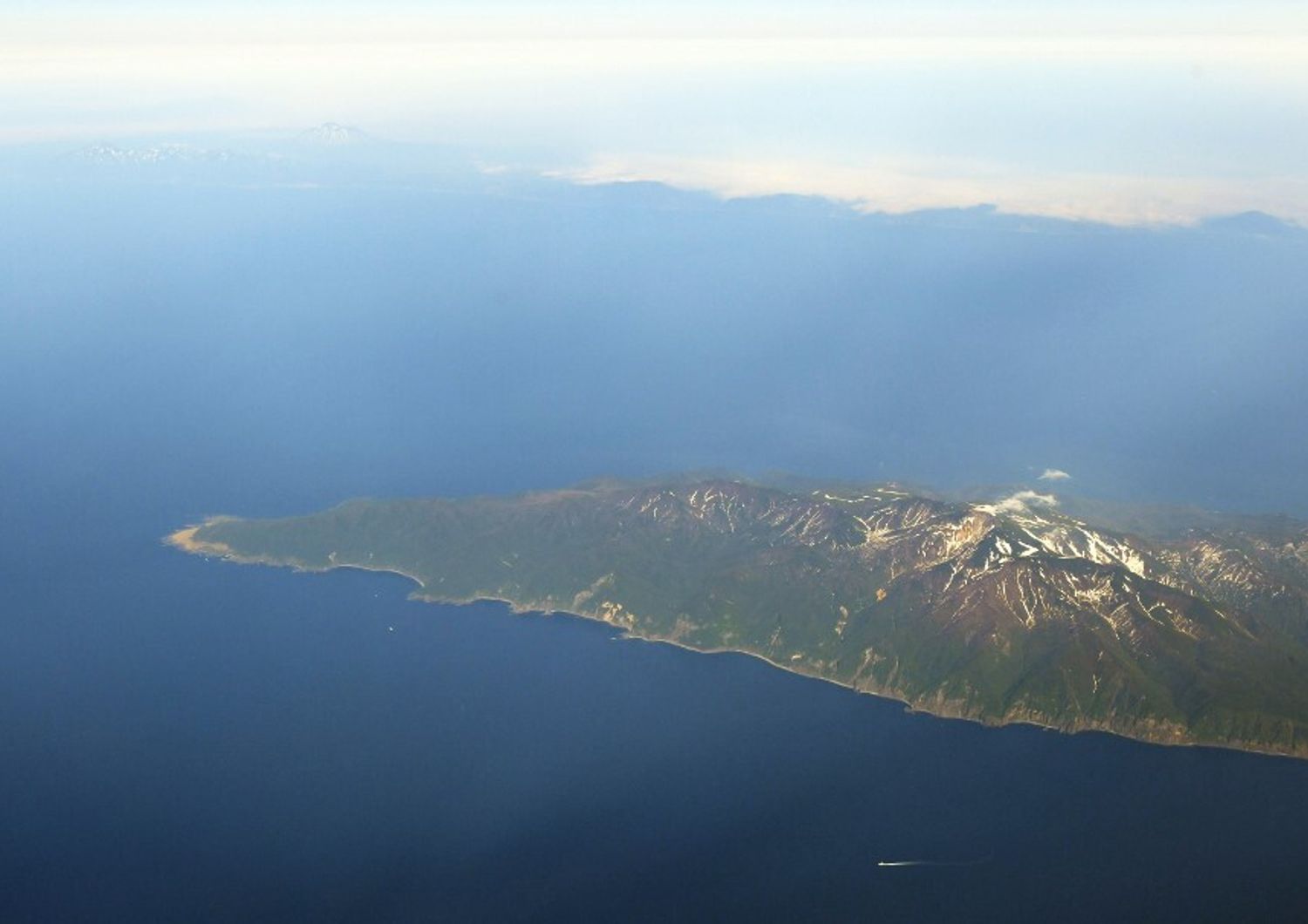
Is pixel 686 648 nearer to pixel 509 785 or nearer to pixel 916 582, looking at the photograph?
pixel 916 582

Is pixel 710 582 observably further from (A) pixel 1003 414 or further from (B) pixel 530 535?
(A) pixel 1003 414

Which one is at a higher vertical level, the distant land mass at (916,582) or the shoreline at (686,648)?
the distant land mass at (916,582)

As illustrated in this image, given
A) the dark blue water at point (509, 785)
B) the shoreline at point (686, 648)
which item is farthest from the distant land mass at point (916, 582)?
the dark blue water at point (509, 785)

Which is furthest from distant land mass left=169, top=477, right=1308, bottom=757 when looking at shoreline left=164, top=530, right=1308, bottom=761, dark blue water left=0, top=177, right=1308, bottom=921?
dark blue water left=0, top=177, right=1308, bottom=921

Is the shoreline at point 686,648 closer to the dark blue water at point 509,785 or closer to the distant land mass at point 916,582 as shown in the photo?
the distant land mass at point 916,582

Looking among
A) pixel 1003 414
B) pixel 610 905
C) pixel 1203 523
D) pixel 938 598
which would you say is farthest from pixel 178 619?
pixel 1003 414

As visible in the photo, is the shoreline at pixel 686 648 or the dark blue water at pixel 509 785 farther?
the shoreline at pixel 686 648
